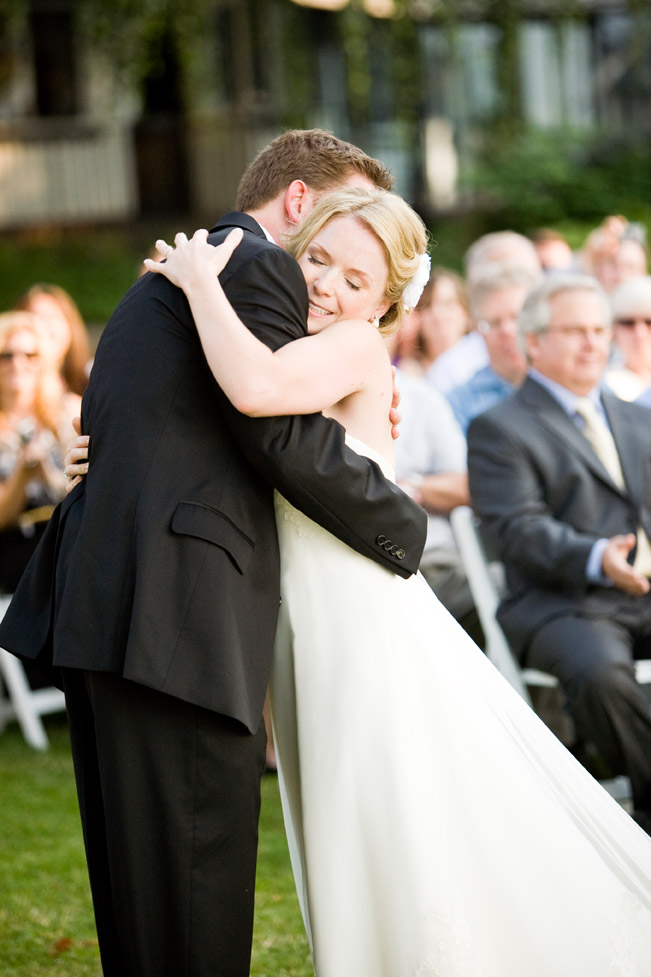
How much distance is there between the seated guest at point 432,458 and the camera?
6512 mm

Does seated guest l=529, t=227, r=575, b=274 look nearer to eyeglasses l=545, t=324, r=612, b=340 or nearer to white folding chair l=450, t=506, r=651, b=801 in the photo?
eyeglasses l=545, t=324, r=612, b=340

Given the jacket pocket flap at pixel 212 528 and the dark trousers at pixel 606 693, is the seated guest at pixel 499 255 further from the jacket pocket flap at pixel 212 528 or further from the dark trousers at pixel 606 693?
the jacket pocket flap at pixel 212 528

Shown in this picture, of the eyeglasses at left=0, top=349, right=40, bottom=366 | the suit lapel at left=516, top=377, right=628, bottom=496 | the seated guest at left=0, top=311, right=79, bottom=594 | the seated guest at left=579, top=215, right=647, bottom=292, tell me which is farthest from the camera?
the seated guest at left=579, top=215, right=647, bottom=292

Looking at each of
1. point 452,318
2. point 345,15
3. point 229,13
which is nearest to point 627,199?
point 345,15

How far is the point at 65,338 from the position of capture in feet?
26.2

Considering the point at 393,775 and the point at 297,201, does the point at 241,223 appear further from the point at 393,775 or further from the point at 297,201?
the point at 393,775

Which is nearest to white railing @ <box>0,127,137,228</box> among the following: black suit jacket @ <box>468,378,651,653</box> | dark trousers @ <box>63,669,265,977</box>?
black suit jacket @ <box>468,378,651,653</box>

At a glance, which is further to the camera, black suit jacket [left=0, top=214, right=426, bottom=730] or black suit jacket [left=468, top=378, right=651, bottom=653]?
black suit jacket [left=468, top=378, right=651, bottom=653]

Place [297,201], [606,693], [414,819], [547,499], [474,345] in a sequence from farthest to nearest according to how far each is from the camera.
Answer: [474,345]
[547,499]
[606,693]
[297,201]
[414,819]

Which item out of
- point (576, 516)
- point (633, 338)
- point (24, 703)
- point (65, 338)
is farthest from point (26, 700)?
point (633, 338)

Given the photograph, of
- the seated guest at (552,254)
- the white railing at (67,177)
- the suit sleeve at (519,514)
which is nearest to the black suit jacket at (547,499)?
the suit sleeve at (519,514)

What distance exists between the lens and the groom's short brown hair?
327 cm

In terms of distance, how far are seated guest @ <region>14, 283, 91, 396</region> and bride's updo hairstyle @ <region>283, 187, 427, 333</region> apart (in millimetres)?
4836

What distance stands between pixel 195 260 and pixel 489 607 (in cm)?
294
